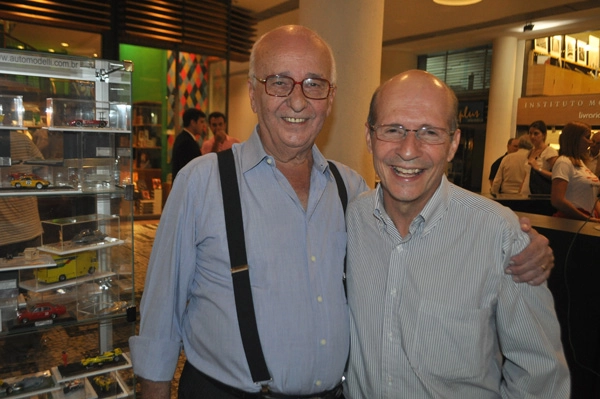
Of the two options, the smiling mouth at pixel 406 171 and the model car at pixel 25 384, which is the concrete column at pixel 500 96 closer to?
the smiling mouth at pixel 406 171

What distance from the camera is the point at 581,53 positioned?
1224cm

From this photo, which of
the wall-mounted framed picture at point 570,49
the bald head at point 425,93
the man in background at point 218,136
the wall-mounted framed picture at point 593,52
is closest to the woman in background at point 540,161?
the man in background at point 218,136

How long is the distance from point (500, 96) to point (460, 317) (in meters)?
11.0

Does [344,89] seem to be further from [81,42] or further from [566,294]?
[81,42]

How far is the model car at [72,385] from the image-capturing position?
2350 mm

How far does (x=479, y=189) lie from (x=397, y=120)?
41.4ft

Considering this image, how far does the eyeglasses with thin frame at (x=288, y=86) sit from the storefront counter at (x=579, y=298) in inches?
79.9

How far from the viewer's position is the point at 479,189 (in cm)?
1326

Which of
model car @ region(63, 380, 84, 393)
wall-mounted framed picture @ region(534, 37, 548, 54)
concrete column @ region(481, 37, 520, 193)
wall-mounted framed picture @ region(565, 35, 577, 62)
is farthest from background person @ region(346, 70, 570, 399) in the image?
wall-mounted framed picture @ region(565, 35, 577, 62)

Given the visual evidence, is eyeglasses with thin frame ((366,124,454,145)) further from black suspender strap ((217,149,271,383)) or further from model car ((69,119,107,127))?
model car ((69,119,107,127))

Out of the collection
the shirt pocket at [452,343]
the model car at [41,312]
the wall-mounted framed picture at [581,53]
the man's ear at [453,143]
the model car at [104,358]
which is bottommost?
the model car at [104,358]

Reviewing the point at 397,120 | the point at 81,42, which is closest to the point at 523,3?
the point at 81,42

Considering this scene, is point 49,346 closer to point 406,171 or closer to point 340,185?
point 340,185

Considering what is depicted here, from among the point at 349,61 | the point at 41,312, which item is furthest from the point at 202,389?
the point at 349,61
